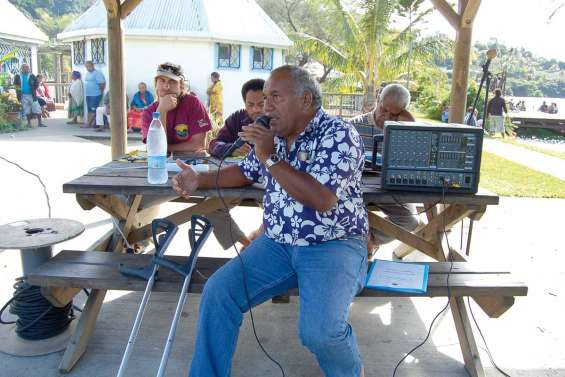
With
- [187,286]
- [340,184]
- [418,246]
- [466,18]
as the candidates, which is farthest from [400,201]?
[466,18]

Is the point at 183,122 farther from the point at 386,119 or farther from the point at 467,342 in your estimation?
the point at 467,342

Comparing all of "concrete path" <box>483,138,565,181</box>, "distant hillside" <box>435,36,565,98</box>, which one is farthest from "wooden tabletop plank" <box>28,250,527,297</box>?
"distant hillside" <box>435,36,565,98</box>

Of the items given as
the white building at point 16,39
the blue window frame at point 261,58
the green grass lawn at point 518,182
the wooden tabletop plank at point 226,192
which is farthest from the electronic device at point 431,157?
the white building at point 16,39

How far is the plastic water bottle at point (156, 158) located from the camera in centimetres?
290

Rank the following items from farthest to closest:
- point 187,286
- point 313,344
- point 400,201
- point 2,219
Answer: point 2,219 → point 400,201 → point 187,286 → point 313,344

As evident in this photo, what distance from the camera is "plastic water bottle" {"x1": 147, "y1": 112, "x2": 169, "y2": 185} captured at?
290 cm

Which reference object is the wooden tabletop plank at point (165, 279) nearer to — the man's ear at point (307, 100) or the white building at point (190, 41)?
the man's ear at point (307, 100)

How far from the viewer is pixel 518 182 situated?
29.5ft

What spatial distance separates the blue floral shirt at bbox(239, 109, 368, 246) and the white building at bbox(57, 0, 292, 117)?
49.9 feet

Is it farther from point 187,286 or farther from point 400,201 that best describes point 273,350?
point 400,201

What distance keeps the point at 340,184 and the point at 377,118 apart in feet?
7.79

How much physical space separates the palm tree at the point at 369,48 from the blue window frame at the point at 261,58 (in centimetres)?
162

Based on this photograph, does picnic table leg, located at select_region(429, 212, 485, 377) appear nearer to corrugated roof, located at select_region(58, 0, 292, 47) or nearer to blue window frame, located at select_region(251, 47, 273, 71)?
corrugated roof, located at select_region(58, 0, 292, 47)

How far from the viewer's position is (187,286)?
2600mm
